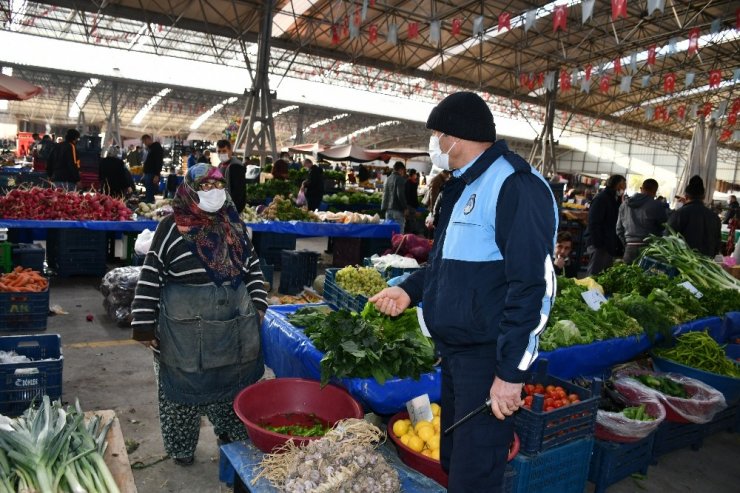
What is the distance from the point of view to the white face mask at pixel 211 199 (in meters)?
3.11

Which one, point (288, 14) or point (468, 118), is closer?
point (468, 118)

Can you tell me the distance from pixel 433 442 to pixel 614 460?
1.50 m

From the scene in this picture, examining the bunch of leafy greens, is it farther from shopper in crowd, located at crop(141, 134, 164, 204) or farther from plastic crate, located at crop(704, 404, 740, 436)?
shopper in crowd, located at crop(141, 134, 164, 204)

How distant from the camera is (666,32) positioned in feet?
59.3

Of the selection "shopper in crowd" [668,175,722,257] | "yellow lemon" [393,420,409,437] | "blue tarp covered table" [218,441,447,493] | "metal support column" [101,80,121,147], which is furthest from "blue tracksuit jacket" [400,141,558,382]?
"metal support column" [101,80,121,147]

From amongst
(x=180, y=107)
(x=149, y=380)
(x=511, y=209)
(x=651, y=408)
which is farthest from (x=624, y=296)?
(x=180, y=107)

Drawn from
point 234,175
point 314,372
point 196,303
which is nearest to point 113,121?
point 234,175

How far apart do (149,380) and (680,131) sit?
42106 mm

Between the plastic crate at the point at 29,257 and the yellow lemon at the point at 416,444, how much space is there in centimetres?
518

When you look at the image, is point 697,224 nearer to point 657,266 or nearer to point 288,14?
point 657,266

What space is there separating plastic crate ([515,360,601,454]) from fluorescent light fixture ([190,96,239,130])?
32378mm

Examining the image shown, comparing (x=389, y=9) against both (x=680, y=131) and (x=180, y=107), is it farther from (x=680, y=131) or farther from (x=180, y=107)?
(x=680, y=131)

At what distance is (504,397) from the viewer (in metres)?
1.94

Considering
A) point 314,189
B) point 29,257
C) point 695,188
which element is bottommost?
point 29,257
